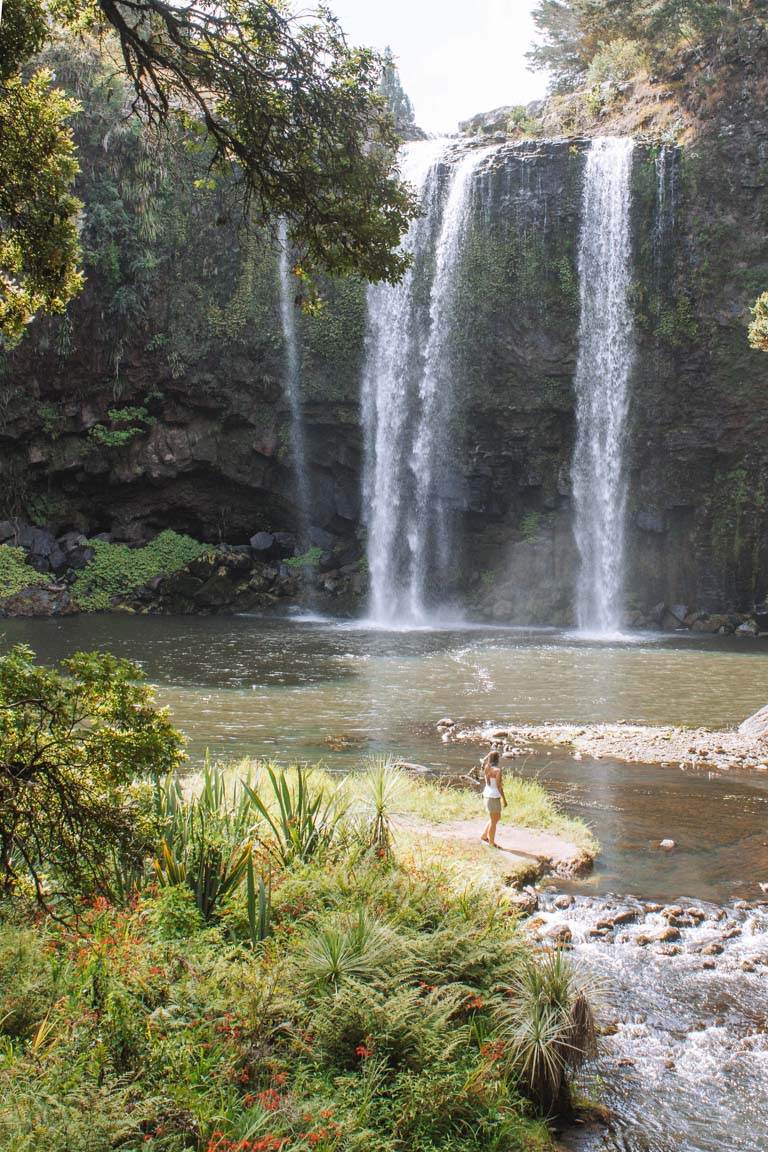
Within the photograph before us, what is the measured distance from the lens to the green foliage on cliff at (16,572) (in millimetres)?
27311

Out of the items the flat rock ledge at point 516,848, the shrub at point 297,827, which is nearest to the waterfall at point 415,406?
the flat rock ledge at point 516,848

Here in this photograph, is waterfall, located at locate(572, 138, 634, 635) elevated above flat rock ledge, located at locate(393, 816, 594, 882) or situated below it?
above

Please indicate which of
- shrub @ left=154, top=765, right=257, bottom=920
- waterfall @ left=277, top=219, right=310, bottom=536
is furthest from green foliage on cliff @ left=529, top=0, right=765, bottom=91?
shrub @ left=154, top=765, right=257, bottom=920

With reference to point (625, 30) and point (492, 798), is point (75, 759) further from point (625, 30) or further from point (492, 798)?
point (625, 30)

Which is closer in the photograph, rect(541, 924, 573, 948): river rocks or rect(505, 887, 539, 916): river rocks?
rect(541, 924, 573, 948): river rocks

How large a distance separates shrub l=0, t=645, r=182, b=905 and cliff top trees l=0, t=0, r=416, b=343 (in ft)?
8.86

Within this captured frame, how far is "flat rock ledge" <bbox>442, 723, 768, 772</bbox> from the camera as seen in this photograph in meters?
11.9

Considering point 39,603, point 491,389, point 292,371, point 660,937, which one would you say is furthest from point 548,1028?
point 292,371

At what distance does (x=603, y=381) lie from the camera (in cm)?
2730

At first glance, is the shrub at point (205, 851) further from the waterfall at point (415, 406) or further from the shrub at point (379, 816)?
the waterfall at point (415, 406)

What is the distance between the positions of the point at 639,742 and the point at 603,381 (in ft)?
56.0

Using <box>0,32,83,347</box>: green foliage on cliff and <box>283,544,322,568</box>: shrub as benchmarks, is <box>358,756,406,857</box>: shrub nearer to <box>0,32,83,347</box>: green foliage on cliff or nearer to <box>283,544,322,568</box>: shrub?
<box>0,32,83,347</box>: green foliage on cliff

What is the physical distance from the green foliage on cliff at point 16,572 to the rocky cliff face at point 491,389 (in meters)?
2.28

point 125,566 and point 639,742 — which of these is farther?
point 125,566
